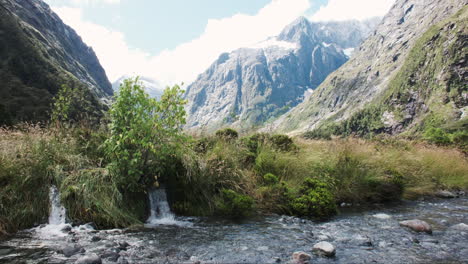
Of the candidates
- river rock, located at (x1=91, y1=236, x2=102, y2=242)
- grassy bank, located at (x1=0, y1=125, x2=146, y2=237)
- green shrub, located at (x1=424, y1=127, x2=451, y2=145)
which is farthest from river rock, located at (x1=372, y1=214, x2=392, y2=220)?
green shrub, located at (x1=424, y1=127, x2=451, y2=145)

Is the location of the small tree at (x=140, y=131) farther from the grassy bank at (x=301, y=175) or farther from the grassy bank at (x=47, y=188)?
the grassy bank at (x=301, y=175)

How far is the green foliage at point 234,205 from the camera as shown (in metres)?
8.51

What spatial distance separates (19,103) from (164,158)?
345 ft

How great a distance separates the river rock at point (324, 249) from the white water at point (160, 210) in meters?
4.01

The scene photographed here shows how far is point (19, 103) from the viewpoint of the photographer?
8650cm

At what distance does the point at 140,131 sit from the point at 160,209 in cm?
273

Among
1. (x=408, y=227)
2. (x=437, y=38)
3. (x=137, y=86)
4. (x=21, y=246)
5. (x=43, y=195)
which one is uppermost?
(x=437, y=38)

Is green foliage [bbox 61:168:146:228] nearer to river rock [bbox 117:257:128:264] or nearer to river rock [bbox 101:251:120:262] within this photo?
river rock [bbox 101:251:120:262]

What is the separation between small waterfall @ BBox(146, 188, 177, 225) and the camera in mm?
8281

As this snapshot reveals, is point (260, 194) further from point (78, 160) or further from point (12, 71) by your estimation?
point (12, 71)

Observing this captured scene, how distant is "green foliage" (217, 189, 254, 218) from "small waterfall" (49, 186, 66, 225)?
179 inches

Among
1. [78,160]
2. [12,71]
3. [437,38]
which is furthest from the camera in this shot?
[437,38]

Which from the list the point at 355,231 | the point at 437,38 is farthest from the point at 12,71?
the point at 437,38

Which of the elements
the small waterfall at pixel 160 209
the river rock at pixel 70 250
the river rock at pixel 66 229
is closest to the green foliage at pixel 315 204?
the small waterfall at pixel 160 209
